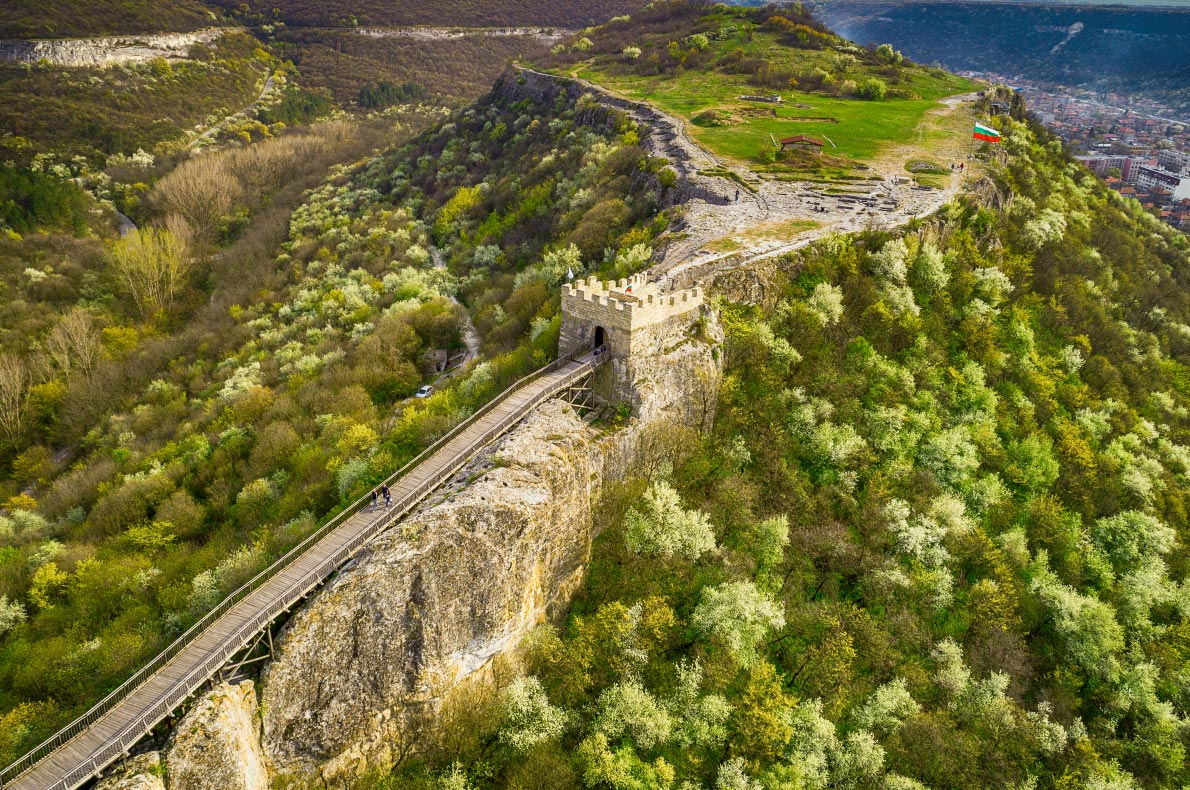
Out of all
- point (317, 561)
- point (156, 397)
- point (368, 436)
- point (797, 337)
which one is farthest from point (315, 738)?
point (156, 397)

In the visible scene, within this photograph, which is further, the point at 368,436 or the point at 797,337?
the point at 797,337

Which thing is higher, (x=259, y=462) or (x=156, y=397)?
(x=259, y=462)

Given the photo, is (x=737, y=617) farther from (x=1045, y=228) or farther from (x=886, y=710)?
(x=1045, y=228)

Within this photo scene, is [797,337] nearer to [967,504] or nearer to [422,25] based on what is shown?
[967,504]

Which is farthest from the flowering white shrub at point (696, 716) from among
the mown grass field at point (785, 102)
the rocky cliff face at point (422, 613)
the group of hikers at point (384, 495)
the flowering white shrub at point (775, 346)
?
the mown grass field at point (785, 102)

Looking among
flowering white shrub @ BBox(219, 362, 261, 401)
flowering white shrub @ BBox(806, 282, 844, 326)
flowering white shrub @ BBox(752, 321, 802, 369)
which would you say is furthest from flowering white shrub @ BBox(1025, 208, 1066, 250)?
flowering white shrub @ BBox(219, 362, 261, 401)

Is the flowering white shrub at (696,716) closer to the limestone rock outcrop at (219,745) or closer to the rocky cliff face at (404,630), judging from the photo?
the rocky cliff face at (404,630)

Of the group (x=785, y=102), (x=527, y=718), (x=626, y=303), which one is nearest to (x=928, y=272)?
(x=626, y=303)
